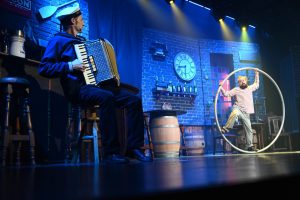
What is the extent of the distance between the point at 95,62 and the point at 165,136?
7.14 ft

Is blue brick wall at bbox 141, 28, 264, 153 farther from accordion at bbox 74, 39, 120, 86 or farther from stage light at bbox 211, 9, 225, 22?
accordion at bbox 74, 39, 120, 86

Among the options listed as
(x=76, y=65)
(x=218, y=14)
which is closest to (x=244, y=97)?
(x=218, y=14)

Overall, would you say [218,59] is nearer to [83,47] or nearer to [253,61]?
[253,61]

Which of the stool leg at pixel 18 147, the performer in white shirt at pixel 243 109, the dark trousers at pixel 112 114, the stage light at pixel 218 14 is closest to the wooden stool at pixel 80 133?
the dark trousers at pixel 112 114

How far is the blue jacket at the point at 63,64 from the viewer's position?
271 cm

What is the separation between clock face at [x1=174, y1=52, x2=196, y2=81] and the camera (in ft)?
24.8

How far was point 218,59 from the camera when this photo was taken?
8.58m

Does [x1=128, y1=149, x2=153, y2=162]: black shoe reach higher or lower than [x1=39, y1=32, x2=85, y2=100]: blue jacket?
lower

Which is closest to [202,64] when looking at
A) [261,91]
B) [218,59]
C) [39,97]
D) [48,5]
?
[218,59]

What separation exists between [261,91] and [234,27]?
6.19 feet

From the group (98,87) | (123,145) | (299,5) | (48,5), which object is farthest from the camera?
(299,5)

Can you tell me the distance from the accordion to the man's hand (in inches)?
2.2

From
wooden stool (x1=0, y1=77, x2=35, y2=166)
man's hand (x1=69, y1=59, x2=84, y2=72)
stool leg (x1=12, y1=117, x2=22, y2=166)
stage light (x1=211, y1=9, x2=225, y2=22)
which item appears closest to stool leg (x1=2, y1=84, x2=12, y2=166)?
wooden stool (x1=0, y1=77, x2=35, y2=166)

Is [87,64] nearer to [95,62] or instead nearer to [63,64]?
[95,62]
